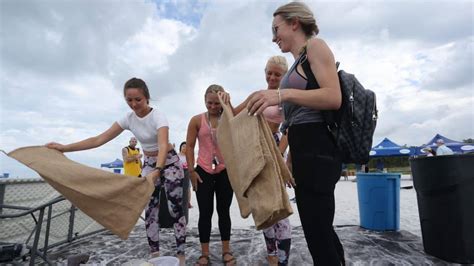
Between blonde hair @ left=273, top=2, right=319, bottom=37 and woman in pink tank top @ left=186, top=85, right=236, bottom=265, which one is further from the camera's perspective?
woman in pink tank top @ left=186, top=85, right=236, bottom=265

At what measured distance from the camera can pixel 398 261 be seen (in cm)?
319

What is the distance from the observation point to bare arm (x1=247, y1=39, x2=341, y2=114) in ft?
4.19

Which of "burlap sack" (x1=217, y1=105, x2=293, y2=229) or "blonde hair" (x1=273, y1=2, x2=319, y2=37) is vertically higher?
"blonde hair" (x1=273, y1=2, x2=319, y2=37)

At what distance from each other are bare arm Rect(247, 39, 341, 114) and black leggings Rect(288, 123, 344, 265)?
Result: 0.53 ft

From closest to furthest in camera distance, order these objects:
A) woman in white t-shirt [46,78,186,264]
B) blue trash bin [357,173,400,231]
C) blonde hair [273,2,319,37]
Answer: blonde hair [273,2,319,37]
woman in white t-shirt [46,78,186,264]
blue trash bin [357,173,400,231]

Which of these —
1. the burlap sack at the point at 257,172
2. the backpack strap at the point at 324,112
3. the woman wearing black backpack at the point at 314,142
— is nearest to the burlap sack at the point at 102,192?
the burlap sack at the point at 257,172

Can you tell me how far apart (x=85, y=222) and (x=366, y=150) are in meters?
4.61

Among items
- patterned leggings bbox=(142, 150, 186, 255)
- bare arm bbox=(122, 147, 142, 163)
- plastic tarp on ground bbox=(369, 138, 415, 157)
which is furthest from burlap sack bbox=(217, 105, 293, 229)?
plastic tarp on ground bbox=(369, 138, 415, 157)

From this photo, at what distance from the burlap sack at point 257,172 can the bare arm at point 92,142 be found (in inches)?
58.3

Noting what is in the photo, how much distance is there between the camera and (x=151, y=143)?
279 cm

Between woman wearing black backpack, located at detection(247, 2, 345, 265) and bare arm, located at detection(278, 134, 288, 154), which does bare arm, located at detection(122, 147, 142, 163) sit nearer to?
bare arm, located at detection(278, 134, 288, 154)

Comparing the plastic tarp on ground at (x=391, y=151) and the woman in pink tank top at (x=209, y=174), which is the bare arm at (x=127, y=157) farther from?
the plastic tarp on ground at (x=391, y=151)

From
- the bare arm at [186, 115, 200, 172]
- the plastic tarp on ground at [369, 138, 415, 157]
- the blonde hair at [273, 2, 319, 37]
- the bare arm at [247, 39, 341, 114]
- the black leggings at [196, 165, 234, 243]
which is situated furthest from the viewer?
the plastic tarp on ground at [369, 138, 415, 157]

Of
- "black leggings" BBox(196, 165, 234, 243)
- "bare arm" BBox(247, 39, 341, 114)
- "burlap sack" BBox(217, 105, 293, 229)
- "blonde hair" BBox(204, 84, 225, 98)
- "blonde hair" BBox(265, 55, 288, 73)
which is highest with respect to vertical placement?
"blonde hair" BBox(265, 55, 288, 73)
